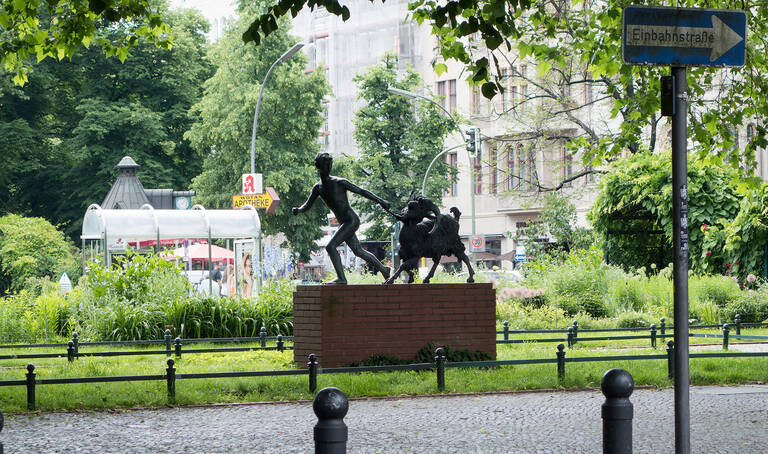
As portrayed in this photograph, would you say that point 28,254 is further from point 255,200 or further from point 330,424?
point 330,424

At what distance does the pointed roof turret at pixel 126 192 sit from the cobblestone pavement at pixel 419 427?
3285 cm

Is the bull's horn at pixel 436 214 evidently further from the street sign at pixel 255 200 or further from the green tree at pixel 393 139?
the green tree at pixel 393 139

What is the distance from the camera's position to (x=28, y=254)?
3928cm

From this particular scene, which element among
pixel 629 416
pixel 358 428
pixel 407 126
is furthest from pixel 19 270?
pixel 629 416

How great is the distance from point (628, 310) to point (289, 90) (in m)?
28.6

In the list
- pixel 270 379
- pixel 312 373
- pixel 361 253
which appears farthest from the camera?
pixel 361 253

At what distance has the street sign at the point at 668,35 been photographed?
5602 mm

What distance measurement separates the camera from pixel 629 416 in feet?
19.7

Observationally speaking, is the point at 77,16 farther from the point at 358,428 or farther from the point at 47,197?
the point at 47,197

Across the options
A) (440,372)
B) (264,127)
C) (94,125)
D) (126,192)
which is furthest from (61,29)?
(94,125)

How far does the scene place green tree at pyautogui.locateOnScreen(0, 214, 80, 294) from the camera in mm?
38344

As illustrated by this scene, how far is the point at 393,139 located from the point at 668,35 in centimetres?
5162

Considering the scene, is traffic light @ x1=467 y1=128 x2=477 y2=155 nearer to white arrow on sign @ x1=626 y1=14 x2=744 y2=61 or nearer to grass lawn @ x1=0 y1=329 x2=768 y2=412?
grass lawn @ x1=0 y1=329 x2=768 y2=412

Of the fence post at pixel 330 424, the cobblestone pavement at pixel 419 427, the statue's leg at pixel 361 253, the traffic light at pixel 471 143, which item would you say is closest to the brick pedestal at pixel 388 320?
the statue's leg at pixel 361 253
